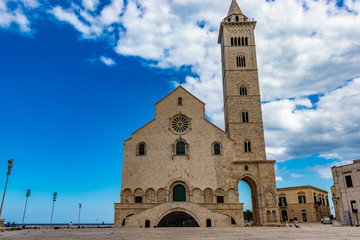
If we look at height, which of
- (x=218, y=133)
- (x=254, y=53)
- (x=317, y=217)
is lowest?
(x=317, y=217)

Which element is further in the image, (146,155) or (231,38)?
(231,38)

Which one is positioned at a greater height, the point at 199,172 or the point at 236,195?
the point at 199,172

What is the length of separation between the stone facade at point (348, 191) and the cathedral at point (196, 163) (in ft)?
22.5

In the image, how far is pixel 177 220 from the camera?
93.8ft

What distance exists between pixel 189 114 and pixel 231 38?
14.9 metres

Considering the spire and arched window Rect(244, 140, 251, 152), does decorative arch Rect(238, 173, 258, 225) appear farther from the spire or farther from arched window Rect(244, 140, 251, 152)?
the spire

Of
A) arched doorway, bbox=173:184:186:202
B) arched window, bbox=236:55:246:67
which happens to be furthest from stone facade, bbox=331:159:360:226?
arched window, bbox=236:55:246:67

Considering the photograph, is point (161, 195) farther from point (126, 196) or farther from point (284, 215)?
point (284, 215)

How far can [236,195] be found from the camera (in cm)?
3297

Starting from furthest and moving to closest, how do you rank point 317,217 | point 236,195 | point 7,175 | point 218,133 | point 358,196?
point 317,217 < point 218,133 < point 236,195 < point 358,196 < point 7,175

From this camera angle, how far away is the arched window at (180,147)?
34.7m

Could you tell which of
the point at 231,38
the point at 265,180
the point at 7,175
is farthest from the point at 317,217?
the point at 7,175

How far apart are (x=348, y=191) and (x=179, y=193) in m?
18.2

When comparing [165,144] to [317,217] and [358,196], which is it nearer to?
[358,196]
